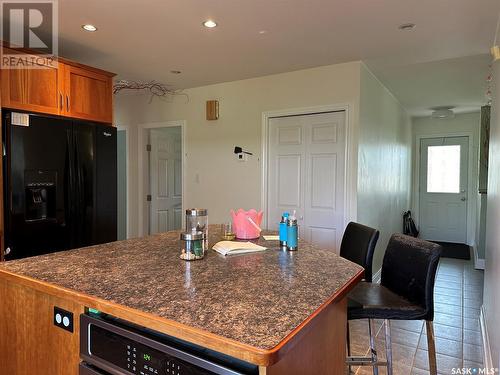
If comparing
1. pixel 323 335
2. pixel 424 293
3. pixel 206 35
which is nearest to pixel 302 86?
pixel 206 35

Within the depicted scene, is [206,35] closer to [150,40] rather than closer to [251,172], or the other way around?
[150,40]

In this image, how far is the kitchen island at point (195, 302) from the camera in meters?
0.85

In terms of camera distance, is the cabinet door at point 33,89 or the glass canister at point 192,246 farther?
the cabinet door at point 33,89

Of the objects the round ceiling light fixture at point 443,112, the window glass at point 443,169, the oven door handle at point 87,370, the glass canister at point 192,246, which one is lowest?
the oven door handle at point 87,370

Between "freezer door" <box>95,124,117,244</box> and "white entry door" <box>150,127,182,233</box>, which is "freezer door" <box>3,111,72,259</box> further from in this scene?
"white entry door" <box>150,127,182,233</box>

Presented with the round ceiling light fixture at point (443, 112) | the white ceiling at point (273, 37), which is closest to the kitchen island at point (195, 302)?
the white ceiling at point (273, 37)

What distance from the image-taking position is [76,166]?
278cm

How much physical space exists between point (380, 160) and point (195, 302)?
146 inches

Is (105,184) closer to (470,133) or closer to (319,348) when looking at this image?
(319,348)

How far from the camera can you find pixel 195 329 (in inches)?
32.9

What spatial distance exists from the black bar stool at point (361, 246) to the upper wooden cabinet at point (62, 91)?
2462mm

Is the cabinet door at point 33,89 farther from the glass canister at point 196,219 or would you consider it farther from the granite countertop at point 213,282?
the glass canister at point 196,219

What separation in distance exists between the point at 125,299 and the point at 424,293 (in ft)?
4.14

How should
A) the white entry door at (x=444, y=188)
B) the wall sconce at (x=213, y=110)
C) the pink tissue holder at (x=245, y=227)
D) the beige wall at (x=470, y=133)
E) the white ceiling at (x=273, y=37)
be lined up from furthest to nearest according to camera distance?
the white entry door at (x=444, y=188), the beige wall at (x=470, y=133), the wall sconce at (x=213, y=110), the white ceiling at (x=273, y=37), the pink tissue holder at (x=245, y=227)
